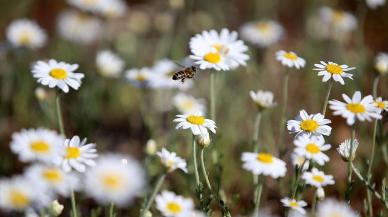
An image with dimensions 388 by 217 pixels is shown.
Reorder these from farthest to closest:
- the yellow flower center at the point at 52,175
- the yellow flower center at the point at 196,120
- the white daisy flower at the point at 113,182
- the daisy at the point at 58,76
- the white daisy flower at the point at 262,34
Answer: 1. the white daisy flower at the point at 262,34
2. the daisy at the point at 58,76
3. the yellow flower center at the point at 196,120
4. the yellow flower center at the point at 52,175
5. the white daisy flower at the point at 113,182

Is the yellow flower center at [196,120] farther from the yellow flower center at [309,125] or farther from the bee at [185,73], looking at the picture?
the bee at [185,73]

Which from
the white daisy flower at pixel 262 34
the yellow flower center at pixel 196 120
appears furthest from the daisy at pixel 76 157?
the white daisy flower at pixel 262 34

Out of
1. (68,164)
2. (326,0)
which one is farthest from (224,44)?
(326,0)

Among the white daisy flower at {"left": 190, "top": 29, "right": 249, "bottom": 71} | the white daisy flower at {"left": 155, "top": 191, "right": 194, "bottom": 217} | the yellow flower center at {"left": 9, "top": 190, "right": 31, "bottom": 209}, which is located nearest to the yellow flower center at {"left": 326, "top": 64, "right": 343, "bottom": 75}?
the white daisy flower at {"left": 190, "top": 29, "right": 249, "bottom": 71}

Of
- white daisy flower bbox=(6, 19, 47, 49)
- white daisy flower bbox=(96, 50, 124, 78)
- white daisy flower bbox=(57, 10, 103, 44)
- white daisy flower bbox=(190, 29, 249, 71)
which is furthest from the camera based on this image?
white daisy flower bbox=(57, 10, 103, 44)

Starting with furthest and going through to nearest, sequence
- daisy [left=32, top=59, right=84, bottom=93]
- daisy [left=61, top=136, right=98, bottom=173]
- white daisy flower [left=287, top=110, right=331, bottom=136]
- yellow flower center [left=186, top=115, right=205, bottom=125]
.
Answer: daisy [left=32, top=59, right=84, bottom=93], yellow flower center [left=186, top=115, right=205, bottom=125], white daisy flower [left=287, top=110, right=331, bottom=136], daisy [left=61, top=136, right=98, bottom=173]

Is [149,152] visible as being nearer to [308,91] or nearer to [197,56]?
[197,56]

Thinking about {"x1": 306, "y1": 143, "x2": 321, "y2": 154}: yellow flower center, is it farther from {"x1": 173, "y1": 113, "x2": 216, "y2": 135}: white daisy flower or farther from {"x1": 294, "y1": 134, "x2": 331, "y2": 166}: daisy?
{"x1": 173, "y1": 113, "x2": 216, "y2": 135}: white daisy flower

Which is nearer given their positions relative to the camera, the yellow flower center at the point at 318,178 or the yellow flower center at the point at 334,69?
the yellow flower center at the point at 318,178
